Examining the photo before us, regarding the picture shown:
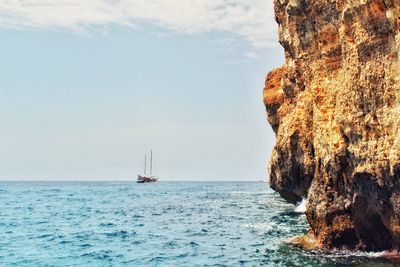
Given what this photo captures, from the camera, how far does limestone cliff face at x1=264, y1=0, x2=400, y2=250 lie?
21.4m

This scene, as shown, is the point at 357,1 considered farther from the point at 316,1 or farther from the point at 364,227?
the point at 364,227

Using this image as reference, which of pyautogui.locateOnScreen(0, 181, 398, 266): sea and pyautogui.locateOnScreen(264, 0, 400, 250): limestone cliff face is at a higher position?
pyautogui.locateOnScreen(264, 0, 400, 250): limestone cliff face

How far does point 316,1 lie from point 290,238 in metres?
15.0

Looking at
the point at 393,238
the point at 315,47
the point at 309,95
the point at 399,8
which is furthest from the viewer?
the point at 309,95

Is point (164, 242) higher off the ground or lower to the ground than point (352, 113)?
lower

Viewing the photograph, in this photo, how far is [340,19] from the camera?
25.2 metres

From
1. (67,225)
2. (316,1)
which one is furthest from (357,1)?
(67,225)

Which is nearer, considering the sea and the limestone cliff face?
the limestone cliff face

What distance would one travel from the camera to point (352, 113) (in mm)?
23625

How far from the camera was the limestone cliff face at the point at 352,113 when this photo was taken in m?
21.4

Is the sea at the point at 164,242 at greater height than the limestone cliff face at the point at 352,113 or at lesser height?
lesser

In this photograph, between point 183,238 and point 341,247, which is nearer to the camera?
point 341,247

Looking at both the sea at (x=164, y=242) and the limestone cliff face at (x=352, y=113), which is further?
the sea at (x=164, y=242)

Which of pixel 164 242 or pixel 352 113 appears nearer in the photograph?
pixel 352 113
